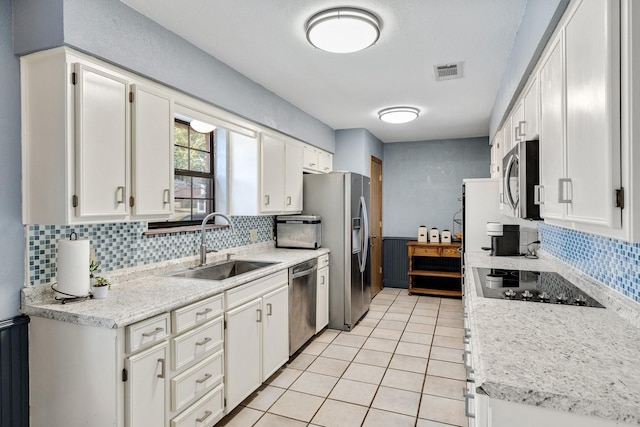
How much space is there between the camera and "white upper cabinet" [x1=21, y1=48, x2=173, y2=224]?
1763 mm

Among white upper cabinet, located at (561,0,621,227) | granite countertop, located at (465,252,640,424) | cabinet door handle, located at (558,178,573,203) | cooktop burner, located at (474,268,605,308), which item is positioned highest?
white upper cabinet, located at (561,0,621,227)

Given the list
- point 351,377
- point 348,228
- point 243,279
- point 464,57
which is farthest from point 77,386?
point 464,57

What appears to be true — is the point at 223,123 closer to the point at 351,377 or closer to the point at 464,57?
the point at 464,57

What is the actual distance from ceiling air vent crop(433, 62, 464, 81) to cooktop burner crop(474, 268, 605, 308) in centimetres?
160

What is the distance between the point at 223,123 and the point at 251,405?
81.9 inches

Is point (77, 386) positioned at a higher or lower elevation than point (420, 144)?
lower

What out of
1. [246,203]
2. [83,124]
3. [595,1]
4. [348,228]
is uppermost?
[595,1]

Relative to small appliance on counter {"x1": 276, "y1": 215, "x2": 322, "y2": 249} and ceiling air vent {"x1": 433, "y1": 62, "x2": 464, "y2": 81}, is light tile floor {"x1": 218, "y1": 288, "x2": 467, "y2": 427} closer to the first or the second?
small appliance on counter {"x1": 276, "y1": 215, "x2": 322, "y2": 249}

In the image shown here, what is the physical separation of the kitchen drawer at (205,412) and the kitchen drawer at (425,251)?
13.2ft

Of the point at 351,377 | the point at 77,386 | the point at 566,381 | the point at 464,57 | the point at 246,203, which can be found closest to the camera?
the point at 566,381

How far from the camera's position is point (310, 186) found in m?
4.27

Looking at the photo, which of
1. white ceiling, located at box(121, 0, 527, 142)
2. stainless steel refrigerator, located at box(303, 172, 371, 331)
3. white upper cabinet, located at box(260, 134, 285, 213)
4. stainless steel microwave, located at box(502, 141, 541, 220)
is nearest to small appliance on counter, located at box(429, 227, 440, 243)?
stainless steel refrigerator, located at box(303, 172, 371, 331)

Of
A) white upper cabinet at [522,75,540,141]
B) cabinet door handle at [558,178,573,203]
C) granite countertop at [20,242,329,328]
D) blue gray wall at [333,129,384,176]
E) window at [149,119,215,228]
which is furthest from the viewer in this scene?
blue gray wall at [333,129,384,176]

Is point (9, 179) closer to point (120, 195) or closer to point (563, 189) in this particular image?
point (120, 195)
